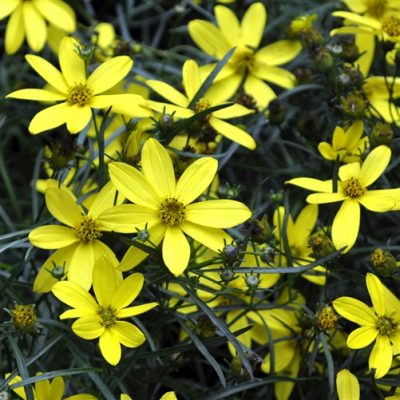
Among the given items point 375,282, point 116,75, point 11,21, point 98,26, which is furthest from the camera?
point 98,26

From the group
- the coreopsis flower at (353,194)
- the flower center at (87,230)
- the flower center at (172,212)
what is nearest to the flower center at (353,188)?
the coreopsis flower at (353,194)

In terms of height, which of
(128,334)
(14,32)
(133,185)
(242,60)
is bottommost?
(128,334)

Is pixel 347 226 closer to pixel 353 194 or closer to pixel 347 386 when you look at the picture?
pixel 353 194

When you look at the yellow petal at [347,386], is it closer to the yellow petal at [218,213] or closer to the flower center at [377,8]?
the yellow petal at [218,213]

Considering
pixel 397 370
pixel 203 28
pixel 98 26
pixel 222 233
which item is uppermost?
pixel 98 26

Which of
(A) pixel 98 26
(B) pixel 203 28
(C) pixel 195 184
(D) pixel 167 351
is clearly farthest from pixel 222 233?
(A) pixel 98 26

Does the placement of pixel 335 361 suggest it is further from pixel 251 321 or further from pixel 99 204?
pixel 99 204

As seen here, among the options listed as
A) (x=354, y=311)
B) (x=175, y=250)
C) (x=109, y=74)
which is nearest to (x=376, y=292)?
(x=354, y=311)
